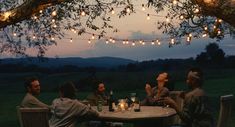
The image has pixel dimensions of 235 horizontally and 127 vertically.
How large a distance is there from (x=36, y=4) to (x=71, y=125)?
4.23m

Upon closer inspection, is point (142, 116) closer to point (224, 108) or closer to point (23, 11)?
point (224, 108)

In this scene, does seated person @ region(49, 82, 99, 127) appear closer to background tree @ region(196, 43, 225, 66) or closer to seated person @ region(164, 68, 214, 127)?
seated person @ region(164, 68, 214, 127)

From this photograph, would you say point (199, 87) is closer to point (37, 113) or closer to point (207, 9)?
point (37, 113)

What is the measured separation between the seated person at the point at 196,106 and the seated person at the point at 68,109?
1.43 metres

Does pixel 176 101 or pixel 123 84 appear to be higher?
pixel 176 101

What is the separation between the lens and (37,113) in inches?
282

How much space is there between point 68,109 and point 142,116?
125 centimetres

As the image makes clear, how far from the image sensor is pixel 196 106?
303 inches

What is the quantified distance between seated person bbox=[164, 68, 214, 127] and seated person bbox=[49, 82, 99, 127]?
1432 mm

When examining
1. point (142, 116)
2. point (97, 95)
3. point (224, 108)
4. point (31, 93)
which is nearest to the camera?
point (224, 108)

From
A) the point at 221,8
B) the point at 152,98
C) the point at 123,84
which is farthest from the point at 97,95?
the point at 123,84

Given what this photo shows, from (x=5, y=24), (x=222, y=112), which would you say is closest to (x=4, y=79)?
(x=5, y=24)

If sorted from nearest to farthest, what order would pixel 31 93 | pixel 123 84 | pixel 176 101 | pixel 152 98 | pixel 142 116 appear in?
pixel 142 116 < pixel 31 93 < pixel 176 101 < pixel 152 98 < pixel 123 84

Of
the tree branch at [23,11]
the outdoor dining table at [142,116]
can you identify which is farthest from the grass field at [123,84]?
the outdoor dining table at [142,116]
